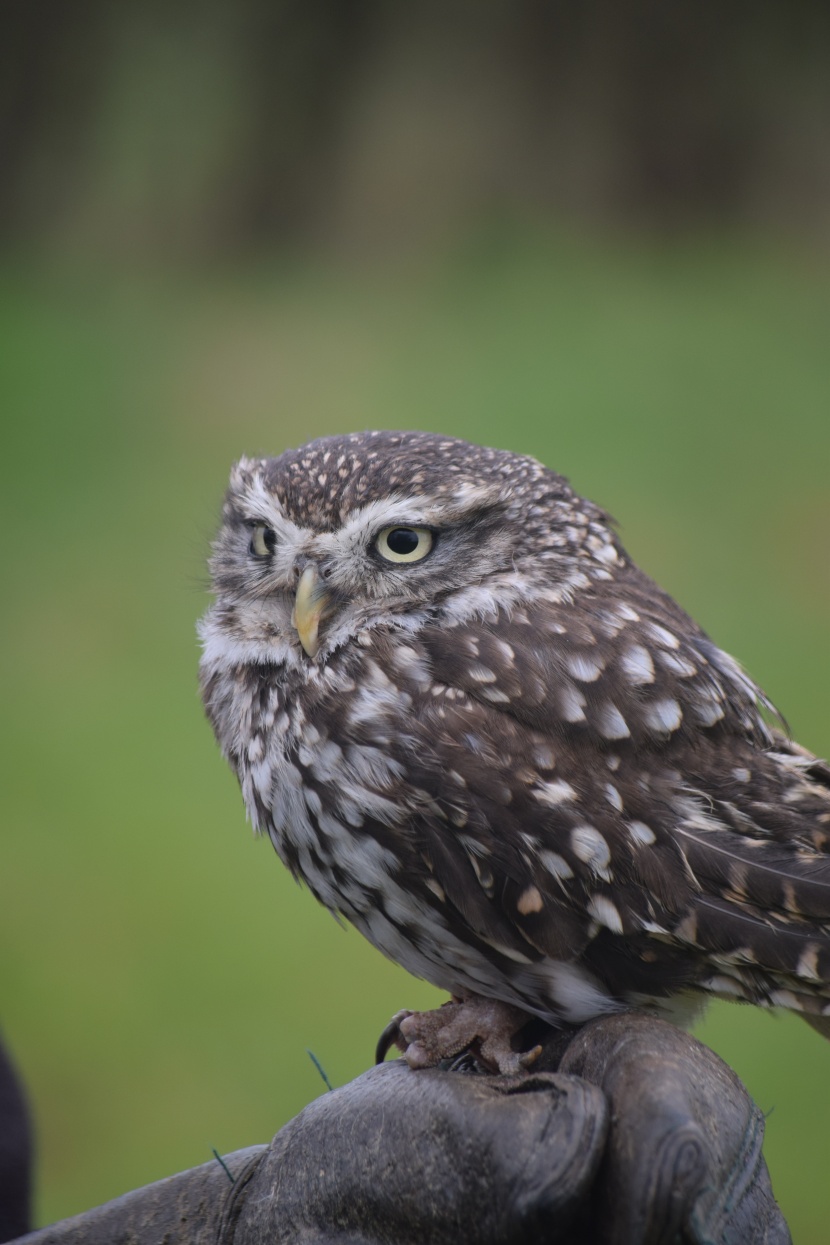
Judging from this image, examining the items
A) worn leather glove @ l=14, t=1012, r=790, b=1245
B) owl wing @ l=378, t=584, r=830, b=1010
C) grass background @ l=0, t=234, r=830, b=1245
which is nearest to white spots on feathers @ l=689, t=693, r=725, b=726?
owl wing @ l=378, t=584, r=830, b=1010

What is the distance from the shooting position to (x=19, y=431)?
4668 millimetres

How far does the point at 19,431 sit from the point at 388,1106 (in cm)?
411

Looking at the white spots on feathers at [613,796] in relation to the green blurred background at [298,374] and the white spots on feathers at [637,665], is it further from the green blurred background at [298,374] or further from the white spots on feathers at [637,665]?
the green blurred background at [298,374]

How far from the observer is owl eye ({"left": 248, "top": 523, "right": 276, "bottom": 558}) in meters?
1.40

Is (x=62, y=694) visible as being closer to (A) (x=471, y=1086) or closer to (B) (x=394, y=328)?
(B) (x=394, y=328)

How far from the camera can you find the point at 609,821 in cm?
117

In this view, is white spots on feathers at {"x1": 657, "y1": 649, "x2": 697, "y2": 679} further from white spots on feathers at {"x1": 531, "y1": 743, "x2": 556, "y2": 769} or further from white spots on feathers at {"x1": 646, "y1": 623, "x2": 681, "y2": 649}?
white spots on feathers at {"x1": 531, "y1": 743, "x2": 556, "y2": 769}

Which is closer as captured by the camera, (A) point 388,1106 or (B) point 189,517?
(A) point 388,1106

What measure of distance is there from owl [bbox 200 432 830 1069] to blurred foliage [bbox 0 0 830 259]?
4.54 meters

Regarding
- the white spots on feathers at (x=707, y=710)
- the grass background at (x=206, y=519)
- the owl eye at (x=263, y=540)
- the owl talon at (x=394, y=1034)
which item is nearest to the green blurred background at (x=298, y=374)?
the grass background at (x=206, y=519)

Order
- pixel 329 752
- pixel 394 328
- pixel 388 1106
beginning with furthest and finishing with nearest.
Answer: pixel 394 328, pixel 329 752, pixel 388 1106

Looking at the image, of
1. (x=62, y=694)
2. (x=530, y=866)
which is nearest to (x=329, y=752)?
(x=530, y=866)

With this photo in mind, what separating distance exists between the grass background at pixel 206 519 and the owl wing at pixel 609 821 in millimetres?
1798

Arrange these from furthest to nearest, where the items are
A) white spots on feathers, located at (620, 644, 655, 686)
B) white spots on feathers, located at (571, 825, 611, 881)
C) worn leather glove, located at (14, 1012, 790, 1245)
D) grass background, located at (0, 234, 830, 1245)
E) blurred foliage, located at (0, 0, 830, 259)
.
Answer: blurred foliage, located at (0, 0, 830, 259) → grass background, located at (0, 234, 830, 1245) → white spots on feathers, located at (620, 644, 655, 686) → white spots on feathers, located at (571, 825, 611, 881) → worn leather glove, located at (14, 1012, 790, 1245)
